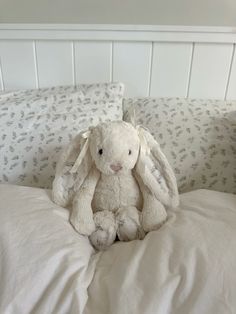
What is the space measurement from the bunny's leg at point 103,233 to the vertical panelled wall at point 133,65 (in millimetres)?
594

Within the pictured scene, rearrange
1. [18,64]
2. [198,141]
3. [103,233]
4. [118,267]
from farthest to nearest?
[18,64]
[198,141]
[103,233]
[118,267]

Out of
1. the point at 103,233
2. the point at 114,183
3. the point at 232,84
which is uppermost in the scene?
the point at 232,84

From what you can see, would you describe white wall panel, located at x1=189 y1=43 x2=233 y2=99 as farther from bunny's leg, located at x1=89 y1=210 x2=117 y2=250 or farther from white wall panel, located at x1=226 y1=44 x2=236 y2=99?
bunny's leg, located at x1=89 y1=210 x2=117 y2=250

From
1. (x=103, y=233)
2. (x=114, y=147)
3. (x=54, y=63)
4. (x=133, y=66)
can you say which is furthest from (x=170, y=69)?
(x=103, y=233)

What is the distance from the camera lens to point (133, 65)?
1.12 meters

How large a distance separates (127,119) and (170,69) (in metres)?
0.25

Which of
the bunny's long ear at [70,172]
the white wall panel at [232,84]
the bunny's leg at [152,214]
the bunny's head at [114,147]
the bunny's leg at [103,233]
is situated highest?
the white wall panel at [232,84]

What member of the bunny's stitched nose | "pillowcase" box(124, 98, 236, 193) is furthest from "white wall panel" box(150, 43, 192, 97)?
the bunny's stitched nose

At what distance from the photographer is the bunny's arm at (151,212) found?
2.39 feet

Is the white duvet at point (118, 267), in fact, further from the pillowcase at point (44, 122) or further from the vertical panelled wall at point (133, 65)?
the vertical panelled wall at point (133, 65)

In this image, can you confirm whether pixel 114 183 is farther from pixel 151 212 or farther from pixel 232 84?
pixel 232 84

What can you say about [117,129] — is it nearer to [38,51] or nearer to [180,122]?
[180,122]

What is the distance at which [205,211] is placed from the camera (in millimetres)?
702

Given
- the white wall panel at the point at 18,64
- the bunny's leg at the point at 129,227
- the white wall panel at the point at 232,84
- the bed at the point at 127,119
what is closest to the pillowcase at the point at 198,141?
the bed at the point at 127,119
